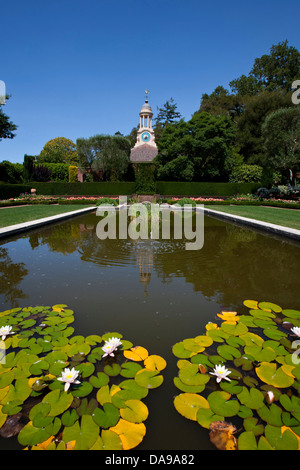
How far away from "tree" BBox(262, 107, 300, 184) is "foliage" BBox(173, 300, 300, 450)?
2111cm

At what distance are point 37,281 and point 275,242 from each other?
20.2 feet

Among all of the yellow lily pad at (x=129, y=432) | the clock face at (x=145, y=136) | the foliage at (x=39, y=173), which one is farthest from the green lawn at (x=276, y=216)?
the clock face at (x=145, y=136)

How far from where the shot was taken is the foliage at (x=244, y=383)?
142cm

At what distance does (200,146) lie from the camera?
25.8m

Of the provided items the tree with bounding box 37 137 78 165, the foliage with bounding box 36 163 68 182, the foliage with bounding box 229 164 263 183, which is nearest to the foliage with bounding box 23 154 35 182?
the foliage with bounding box 36 163 68 182

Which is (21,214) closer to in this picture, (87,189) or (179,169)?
(87,189)

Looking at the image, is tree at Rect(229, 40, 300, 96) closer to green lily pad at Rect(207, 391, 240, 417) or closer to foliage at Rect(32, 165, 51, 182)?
foliage at Rect(32, 165, 51, 182)

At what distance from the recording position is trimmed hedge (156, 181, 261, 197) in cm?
2520

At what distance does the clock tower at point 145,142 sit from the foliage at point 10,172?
14645 millimetres

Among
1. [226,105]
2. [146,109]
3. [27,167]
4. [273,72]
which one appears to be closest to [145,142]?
[146,109]

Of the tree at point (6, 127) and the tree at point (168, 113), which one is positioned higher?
the tree at point (168, 113)

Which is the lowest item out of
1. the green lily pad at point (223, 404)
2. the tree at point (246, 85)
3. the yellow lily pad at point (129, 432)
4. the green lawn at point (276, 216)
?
the yellow lily pad at point (129, 432)

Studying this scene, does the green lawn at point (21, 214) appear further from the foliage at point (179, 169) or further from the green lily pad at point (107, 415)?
the foliage at point (179, 169)

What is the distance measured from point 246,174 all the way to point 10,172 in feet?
90.6
